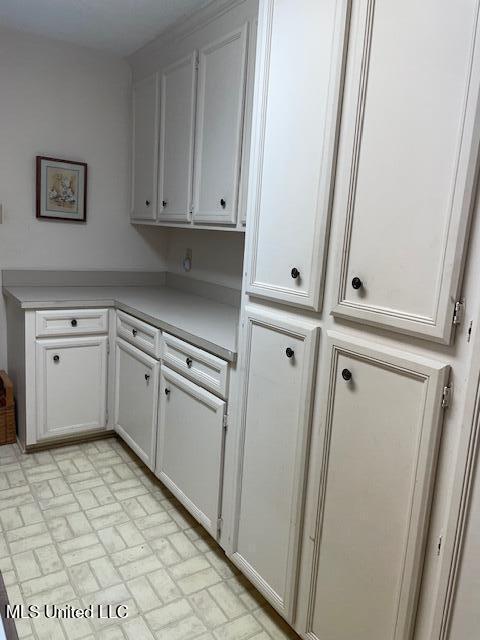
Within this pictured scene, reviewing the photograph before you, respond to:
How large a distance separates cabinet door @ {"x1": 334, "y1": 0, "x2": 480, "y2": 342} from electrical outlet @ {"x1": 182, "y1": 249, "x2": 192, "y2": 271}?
6.54 feet

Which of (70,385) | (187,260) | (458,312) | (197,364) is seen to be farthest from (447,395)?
(187,260)

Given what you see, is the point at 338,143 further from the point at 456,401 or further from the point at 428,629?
the point at 428,629

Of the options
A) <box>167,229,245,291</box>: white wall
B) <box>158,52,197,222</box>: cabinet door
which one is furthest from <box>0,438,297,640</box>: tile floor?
<box>158,52,197,222</box>: cabinet door

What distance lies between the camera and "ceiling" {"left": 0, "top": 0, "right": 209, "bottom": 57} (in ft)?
7.74

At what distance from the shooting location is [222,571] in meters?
1.94

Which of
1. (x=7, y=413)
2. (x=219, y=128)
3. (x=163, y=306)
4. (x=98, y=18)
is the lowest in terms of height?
(x=7, y=413)

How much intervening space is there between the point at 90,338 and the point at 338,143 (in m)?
1.94

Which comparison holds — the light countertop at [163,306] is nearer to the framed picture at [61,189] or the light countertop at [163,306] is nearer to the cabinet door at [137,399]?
the cabinet door at [137,399]

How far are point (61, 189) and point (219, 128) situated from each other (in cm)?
128

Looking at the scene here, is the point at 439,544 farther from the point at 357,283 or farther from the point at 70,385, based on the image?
the point at 70,385

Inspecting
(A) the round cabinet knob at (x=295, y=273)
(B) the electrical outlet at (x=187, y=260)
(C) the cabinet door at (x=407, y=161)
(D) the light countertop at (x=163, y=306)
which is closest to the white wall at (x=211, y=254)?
(B) the electrical outlet at (x=187, y=260)

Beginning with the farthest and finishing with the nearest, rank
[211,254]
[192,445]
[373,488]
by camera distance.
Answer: [211,254] < [192,445] < [373,488]

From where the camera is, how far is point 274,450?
1.58m

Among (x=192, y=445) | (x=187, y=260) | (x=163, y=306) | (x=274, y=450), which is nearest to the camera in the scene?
(x=274, y=450)
